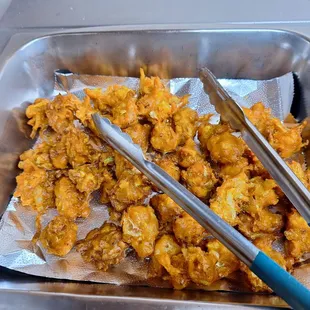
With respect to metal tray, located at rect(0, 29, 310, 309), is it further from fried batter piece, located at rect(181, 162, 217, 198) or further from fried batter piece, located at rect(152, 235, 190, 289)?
fried batter piece, located at rect(152, 235, 190, 289)

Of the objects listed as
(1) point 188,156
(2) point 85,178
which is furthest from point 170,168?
(2) point 85,178

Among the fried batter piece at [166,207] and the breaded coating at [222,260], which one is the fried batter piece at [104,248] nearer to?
the fried batter piece at [166,207]

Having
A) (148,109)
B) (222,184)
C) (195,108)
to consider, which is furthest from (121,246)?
(195,108)

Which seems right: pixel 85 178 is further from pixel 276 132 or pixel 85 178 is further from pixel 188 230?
pixel 276 132

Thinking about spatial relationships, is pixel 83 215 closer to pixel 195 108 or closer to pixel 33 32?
pixel 195 108

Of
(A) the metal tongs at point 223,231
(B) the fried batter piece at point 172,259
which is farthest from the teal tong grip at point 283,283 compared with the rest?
(B) the fried batter piece at point 172,259
